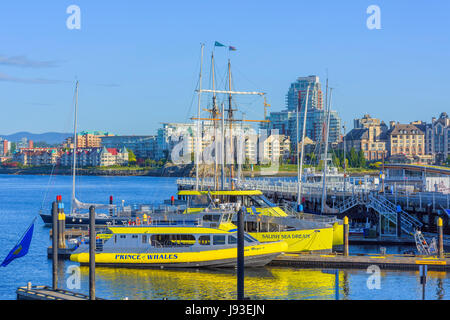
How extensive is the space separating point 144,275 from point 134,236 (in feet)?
8.38

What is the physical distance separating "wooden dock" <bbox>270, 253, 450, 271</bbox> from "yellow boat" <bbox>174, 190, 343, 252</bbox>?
6.02 ft

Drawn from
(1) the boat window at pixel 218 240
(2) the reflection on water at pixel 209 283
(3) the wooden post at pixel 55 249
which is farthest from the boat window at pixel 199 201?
(3) the wooden post at pixel 55 249

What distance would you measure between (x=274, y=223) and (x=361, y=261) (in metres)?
6.26

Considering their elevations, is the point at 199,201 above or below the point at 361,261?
above

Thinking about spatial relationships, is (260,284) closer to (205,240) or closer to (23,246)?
(205,240)

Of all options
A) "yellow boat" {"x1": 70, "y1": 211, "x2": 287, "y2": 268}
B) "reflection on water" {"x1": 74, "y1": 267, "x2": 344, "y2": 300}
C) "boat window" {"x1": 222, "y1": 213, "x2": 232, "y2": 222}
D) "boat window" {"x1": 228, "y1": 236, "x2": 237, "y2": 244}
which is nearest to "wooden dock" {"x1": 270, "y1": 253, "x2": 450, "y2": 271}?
"reflection on water" {"x1": 74, "y1": 267, "x2": 344, "y2": 300}

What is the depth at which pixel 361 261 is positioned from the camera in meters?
38.0

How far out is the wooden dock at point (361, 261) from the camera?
37438 mm

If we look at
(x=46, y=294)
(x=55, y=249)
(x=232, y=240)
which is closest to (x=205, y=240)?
(x=232, y=240)

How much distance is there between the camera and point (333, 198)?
208 feet

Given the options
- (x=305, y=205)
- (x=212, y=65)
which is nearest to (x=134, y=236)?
(x=212, y=65)

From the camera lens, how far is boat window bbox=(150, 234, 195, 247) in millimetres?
39000
